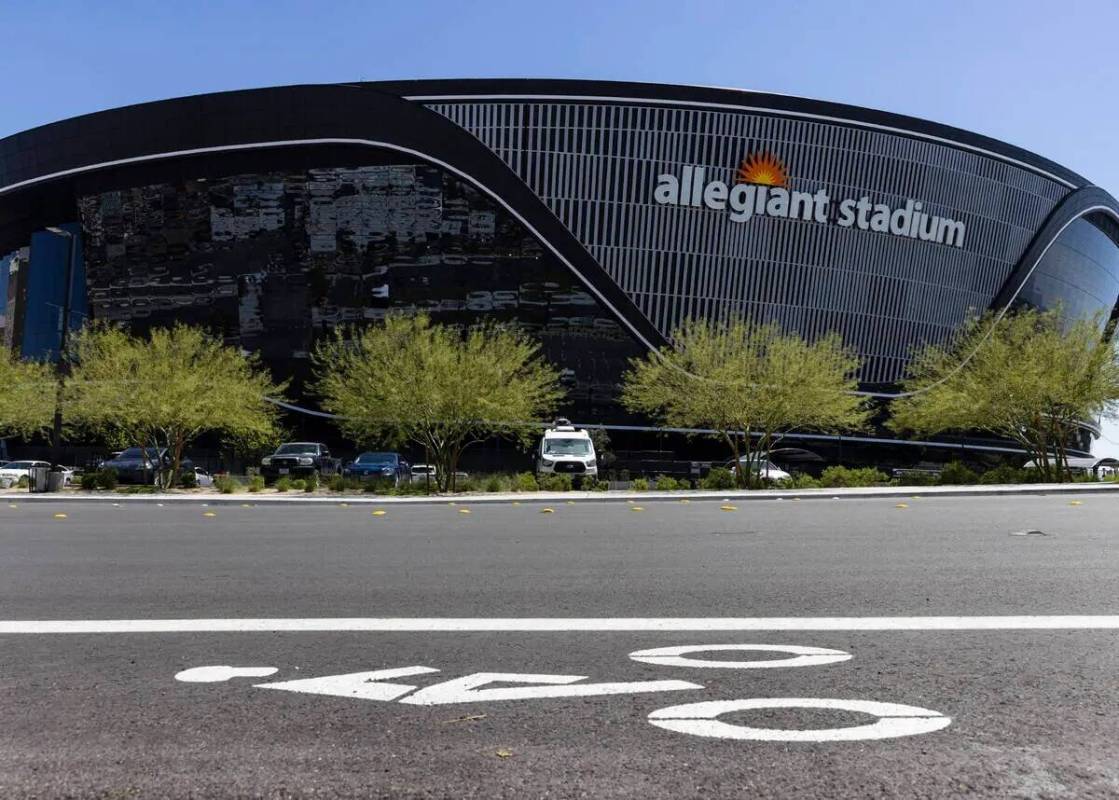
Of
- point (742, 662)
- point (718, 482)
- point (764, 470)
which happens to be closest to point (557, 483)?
point (718, 482)

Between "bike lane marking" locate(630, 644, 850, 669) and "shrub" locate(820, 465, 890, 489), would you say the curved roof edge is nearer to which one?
"shrub" locate(820, 465, 890, 489)

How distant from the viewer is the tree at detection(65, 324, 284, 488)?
30156 millimetres

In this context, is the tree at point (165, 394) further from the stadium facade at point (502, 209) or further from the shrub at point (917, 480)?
the shrub at point (917, 480)

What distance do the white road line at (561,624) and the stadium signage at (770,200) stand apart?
45.3 metres

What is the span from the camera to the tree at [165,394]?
30.2m

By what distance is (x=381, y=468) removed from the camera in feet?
102

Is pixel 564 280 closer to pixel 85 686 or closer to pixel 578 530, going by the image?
pixel 578 530

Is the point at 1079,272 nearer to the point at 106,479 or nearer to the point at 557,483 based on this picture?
the point at 557,483

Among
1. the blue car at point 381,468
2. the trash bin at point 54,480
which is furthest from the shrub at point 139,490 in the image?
the blue car at point 381,468

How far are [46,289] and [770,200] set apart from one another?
156ft

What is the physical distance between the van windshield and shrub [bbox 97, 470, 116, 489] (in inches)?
574

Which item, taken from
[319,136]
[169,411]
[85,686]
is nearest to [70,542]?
[85,686]

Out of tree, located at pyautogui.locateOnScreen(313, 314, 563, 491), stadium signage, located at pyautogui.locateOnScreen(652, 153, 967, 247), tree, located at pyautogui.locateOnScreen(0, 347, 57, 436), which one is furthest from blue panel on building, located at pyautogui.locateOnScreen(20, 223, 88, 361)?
stadium signage, located at pyautogui.locateOnScreen(652, 153, 967, 247)

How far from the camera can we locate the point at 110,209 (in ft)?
170
